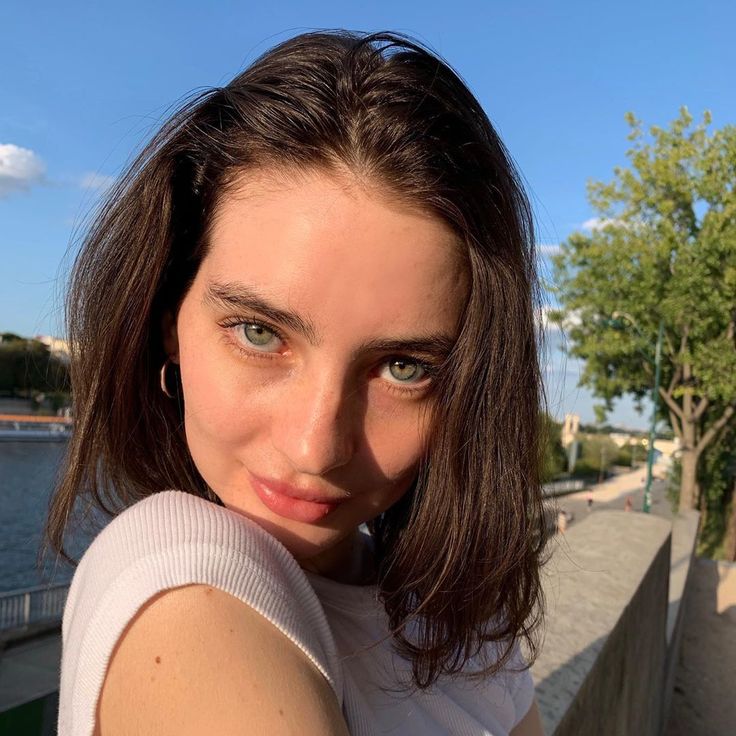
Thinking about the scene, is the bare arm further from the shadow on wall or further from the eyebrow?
the shadow on wall

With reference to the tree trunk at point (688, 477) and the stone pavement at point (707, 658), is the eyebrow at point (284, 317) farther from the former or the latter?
the tree trunk at point (688, 477)

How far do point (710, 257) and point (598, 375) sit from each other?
4.88 m

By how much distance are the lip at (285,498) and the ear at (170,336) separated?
0.28 m

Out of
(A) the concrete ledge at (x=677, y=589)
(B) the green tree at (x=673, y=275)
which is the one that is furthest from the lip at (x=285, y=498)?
(B) the green tree at (x=673, y=275)

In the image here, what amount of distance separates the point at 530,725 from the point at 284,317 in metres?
1.03

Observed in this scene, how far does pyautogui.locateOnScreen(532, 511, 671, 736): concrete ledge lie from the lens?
1987 millimetres

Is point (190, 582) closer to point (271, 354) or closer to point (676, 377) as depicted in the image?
point (271, 354)

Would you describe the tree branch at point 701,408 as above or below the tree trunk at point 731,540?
above

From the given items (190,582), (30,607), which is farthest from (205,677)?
(30,607)

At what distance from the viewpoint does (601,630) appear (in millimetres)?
2447

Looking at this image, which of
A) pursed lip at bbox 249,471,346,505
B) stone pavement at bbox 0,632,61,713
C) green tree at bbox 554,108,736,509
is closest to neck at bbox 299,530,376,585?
pursed lip at bbox 249,471,346,505

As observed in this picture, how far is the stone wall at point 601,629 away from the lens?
199 centimetres

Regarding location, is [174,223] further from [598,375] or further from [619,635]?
[598,375]

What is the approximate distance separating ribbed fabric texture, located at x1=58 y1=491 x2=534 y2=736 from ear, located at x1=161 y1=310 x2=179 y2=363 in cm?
A: 32
